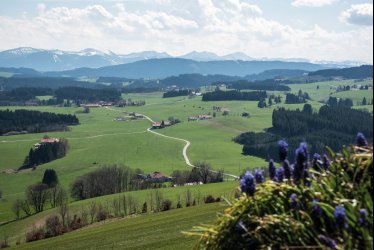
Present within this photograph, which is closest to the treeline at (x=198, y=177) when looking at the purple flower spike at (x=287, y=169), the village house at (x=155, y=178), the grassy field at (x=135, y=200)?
the village house at (x=155, y=178)

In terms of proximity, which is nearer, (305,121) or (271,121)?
(305,121)

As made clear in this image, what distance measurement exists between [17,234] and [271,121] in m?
141

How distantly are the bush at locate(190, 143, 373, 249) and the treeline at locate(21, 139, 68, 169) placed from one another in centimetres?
13824

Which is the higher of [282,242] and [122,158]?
[282,242]

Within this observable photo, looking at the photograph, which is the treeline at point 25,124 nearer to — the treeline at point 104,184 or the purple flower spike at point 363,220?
the treeline at point 104,184

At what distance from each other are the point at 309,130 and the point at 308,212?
168995 mm

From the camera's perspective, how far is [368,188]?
13.6 feet

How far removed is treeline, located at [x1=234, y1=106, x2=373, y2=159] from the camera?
140m

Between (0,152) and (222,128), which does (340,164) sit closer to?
(0,152)

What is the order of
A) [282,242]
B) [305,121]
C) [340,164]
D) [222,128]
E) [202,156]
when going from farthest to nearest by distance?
1. [222,128]
2. [305,121]
3. [202,156]
4. [340,164]
5. [282,242]

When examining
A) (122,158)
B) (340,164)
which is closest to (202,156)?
(122,158)

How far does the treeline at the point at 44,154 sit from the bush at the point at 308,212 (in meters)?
138

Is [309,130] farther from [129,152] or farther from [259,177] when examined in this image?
[259,177]

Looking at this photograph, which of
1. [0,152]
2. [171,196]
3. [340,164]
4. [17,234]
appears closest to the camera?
[340,164]
